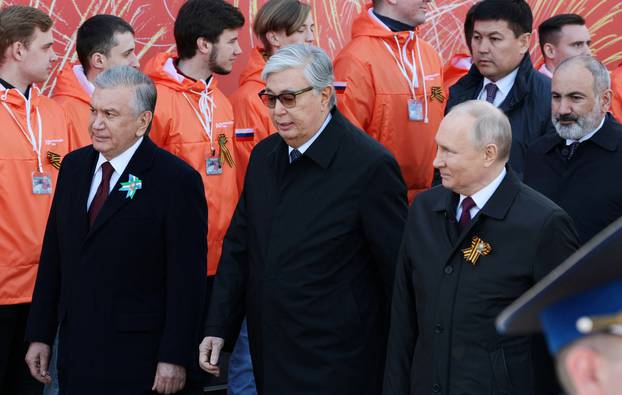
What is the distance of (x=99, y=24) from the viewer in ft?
21.1

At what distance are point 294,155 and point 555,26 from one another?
13.5ft

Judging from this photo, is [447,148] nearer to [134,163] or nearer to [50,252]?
[134,163]

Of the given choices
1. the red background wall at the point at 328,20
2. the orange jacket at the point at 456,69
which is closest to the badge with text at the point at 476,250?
the red background wall at the point at 328,20

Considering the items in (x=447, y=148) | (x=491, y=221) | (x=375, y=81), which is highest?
(x=375, y=81)

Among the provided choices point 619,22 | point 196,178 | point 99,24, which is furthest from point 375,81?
point 619,22

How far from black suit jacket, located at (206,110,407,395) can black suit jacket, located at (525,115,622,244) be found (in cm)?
101

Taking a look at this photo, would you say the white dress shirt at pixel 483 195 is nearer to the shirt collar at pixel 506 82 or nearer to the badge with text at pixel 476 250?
the badge with text at pixel 476 250

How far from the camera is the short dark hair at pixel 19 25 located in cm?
587

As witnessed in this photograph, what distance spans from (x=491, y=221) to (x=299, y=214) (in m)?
0.88

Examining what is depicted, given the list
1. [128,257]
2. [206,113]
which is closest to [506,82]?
[206,113]

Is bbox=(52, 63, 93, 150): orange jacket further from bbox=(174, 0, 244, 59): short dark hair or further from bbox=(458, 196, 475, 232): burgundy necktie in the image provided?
bbox=(458, 196, 475, 232): burgundy necktie

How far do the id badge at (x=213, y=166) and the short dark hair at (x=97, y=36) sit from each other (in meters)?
0.82

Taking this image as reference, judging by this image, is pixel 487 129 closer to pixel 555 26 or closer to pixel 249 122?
pixel 249 122

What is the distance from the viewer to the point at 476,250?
3881mm
